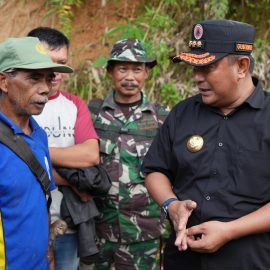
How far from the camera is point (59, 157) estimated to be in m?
3.28

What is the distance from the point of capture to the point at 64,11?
5.70m

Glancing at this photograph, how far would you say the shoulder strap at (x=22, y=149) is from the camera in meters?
2.46

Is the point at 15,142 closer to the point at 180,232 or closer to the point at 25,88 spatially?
the point at 25,88

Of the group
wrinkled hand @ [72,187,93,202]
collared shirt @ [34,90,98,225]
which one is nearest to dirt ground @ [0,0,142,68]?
collared shirt @ [34,90,98,225]

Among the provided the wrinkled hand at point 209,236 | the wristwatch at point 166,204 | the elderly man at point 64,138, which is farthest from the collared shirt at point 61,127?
the wrinkled hand at point 209,236

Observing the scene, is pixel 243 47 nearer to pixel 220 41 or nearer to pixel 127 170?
pixel 220 41

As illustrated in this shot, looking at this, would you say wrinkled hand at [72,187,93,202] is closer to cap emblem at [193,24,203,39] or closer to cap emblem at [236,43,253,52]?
cap emblem at [193,24,203,39]

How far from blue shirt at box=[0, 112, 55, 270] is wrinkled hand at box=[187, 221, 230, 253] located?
78 centimetres

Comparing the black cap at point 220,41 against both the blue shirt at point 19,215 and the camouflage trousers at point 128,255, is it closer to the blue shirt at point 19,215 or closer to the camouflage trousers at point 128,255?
the blue shirt at point 19,215

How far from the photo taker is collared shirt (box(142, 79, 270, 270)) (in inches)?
99.7

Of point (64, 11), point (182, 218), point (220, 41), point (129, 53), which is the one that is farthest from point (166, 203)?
point (64, 11)

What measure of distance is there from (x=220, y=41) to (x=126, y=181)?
148 centimetres

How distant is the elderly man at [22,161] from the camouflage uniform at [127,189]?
3.15 ft

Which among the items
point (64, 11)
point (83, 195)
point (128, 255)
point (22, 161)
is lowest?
point (128, 255)
